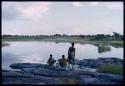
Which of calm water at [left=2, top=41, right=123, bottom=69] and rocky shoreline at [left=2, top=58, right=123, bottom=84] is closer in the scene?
rocky shoreline at [left=2, top=58, right=123, bottom=84]

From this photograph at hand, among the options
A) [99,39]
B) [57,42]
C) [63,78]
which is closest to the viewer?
[63,78]

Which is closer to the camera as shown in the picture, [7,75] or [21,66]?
[7,75]

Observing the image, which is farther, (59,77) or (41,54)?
(41,54)

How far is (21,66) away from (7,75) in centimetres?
599

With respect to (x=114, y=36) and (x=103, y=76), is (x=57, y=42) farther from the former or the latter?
(x=103, y=76)

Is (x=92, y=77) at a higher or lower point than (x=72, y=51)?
lower

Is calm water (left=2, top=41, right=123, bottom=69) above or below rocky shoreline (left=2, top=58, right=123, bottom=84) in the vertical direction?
below

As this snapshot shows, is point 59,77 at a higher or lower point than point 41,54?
higher

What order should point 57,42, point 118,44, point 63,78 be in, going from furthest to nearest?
point 57,42, point 118,44, point 63,78

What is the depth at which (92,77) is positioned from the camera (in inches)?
589

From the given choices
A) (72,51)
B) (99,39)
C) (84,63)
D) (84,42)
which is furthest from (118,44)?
(72,51)

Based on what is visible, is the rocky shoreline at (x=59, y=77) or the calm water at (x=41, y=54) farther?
the calm water at (x=41, y=54)

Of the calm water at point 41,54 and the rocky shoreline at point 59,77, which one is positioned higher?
the rocky shoreline at point 59,77

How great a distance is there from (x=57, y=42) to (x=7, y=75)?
7029 centimetres
